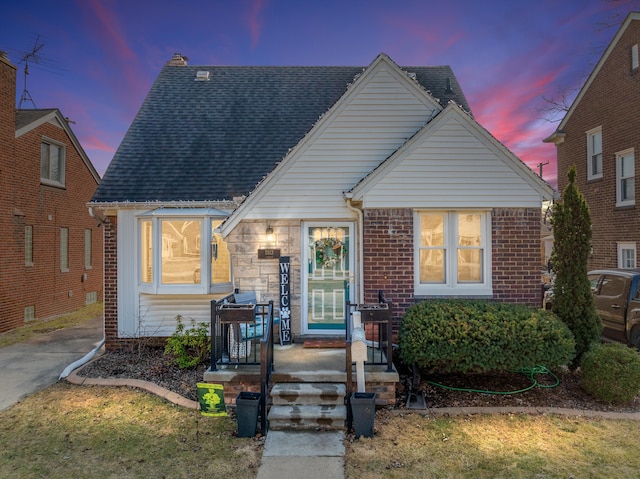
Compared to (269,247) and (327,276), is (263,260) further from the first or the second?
(327,276)

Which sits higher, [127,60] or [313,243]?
[127,60]

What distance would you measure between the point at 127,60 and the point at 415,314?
47.5 ft

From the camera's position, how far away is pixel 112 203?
880 cm

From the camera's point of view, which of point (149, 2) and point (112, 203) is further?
point (149, 2)

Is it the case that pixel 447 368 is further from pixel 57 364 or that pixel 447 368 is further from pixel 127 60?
pixel 127 60

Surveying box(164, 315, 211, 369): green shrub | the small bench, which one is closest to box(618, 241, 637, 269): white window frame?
the small bench

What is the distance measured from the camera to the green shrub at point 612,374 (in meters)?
5.71

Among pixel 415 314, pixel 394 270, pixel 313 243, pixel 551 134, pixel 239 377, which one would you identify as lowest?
pixel 239 377

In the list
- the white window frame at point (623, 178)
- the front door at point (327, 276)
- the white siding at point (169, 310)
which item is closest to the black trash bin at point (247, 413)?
the front door at point (327, 276)

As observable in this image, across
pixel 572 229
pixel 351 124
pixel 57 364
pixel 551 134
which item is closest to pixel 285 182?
pixel 351 124

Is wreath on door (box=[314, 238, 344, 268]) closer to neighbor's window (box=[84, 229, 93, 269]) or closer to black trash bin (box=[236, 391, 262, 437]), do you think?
black trash bin (box=[236, 391, 262, 437])

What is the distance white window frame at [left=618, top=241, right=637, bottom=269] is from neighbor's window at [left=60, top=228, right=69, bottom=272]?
20.7 meters

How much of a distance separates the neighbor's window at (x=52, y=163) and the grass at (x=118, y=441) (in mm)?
10338

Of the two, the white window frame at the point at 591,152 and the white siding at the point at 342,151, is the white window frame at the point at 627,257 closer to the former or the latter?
the white window frame at the point at 591,152
